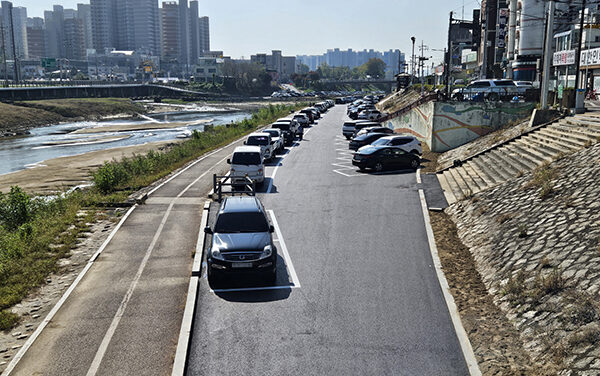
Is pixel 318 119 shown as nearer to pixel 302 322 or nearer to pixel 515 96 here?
pixel 515 96

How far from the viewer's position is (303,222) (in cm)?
1975

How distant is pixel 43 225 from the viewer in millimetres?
18875

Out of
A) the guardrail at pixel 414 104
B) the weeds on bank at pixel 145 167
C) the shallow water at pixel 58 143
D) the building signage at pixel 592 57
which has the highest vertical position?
the building signage at pixel 592 57

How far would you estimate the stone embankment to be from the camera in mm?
9781

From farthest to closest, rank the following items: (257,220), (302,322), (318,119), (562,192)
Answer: (318,119)
(562,192)
(257,220)
(302,322)

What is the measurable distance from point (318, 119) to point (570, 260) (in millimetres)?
65212

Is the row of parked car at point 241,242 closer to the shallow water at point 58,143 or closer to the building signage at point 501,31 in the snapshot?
the shallow water at point 58,143

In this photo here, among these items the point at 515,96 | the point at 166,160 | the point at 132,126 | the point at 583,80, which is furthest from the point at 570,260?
the point at 132,126

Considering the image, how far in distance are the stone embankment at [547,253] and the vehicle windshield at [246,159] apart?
10035 mm

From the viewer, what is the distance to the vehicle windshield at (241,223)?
14.4m

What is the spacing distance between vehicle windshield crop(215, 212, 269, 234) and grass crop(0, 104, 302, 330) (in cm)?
485

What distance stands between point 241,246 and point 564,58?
5110cm

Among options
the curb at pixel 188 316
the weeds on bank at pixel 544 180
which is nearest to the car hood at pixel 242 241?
the curb at pixel 188 316

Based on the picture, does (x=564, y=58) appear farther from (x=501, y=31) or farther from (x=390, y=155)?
(x=390, y=155)
